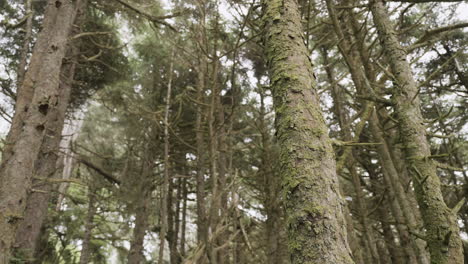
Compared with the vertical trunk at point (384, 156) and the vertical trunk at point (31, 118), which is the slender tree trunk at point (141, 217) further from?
the vertical trunk at point (384, 156)

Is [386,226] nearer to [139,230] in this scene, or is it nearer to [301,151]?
[139,230]

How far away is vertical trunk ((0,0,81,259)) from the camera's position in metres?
3.06

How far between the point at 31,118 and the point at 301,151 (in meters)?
3.42

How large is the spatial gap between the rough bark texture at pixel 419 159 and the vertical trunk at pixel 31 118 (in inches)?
156

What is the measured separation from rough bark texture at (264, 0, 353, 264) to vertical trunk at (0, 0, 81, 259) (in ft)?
10.0

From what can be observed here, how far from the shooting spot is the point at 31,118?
3.46 m

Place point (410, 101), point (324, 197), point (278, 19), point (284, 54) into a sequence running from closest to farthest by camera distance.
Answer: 1. point (324, 197)
2. point (284, 54)
3. point (278, 19)
4. point (410, 101)

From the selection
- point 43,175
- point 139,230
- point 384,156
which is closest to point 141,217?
point 139,230

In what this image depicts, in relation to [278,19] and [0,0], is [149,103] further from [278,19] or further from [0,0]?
[278,19]

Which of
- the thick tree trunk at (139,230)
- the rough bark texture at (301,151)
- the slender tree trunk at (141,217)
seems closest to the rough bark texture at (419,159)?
the rough bark texture at (301,151)

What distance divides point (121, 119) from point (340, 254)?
11.6 m

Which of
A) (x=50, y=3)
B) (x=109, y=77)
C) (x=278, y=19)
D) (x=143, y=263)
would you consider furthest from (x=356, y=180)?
(x=143, y=263)

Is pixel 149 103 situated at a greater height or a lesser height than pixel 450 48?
lesser

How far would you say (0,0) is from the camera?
28.5ft
